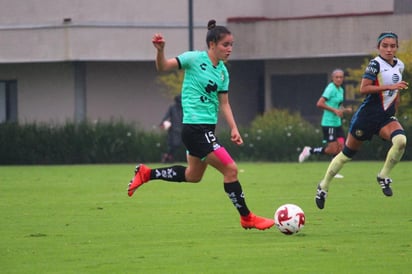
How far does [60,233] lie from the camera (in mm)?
12711

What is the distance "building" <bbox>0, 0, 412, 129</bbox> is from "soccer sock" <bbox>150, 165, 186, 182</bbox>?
24811 mm

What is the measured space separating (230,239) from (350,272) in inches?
105

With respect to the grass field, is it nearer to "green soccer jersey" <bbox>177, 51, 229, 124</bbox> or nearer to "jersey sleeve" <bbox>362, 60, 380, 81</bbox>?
"green soccer jersey" <bbox>177, 51, 229, 124</bbox>

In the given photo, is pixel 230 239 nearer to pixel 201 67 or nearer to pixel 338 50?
pixel 201 67

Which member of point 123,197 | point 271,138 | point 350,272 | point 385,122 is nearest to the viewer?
point 350,272

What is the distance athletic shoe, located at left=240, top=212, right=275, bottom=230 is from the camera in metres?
12.4

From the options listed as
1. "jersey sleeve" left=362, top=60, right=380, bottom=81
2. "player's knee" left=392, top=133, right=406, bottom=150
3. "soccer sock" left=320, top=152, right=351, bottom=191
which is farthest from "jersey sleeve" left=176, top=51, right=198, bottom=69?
"player's knee" left=392, top=133, right=406, bottom=150

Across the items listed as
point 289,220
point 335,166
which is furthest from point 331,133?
point 289,220

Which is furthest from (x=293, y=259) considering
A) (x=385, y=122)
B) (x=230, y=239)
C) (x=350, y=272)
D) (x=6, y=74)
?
(x=6, y=74)

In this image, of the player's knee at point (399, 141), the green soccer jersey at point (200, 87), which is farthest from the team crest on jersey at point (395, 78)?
the green soccer jersey at point (200, 87)

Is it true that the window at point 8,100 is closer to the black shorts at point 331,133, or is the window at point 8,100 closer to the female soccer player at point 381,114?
the black shorts at point 331,133

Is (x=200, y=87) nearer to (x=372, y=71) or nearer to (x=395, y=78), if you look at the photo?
(x=372, y=71)

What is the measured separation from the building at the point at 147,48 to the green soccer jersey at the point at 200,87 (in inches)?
1011

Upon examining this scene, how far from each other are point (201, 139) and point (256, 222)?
1084mm
